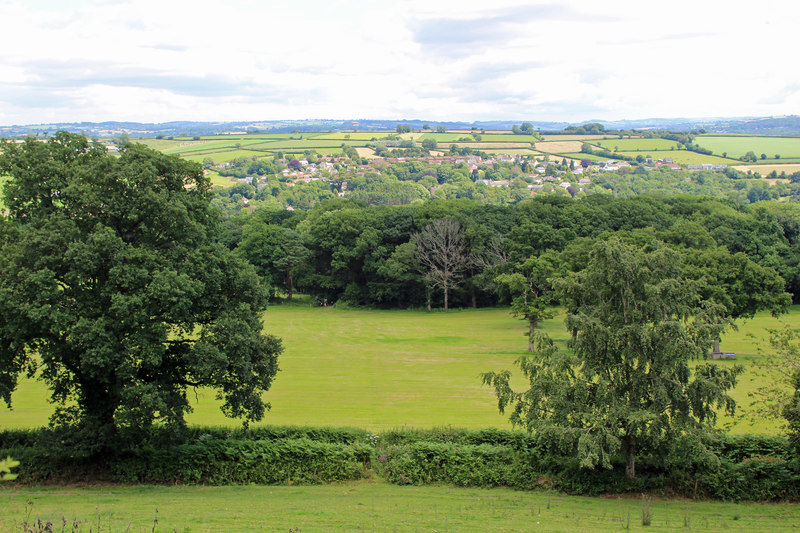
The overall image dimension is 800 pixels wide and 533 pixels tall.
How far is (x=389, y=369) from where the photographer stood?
4647 centimetres

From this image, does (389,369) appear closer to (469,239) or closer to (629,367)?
(629,367)

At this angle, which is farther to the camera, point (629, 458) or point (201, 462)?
point (201, 462)

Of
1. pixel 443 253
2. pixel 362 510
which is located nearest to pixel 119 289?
pixel 362 510

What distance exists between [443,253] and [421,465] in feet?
181

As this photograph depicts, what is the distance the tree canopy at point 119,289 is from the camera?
20859 mm

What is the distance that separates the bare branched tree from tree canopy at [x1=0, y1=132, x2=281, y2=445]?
171ft

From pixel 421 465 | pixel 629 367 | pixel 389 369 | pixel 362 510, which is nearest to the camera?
pixel 362 510

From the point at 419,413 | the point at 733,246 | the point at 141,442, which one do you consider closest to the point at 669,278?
the point at 419,413

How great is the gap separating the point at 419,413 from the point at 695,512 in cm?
1567

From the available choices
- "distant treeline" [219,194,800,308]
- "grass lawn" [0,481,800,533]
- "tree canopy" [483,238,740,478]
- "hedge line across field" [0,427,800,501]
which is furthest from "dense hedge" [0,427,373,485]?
"distant treeline" [219,194,800,308]

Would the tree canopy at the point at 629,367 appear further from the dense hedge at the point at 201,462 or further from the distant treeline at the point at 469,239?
the distant treeline at the point at 469,239

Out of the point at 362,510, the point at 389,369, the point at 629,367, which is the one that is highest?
the point at 629,367

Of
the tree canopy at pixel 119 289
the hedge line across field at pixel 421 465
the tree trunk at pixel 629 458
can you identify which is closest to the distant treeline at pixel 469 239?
the hedge line across field at pixel 421 465

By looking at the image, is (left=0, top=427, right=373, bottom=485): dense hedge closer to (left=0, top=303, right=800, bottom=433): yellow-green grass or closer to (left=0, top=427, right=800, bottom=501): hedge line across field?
(left=0, top=427, right=800, bottom=501): hedge line across field
